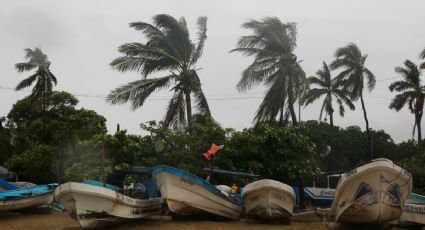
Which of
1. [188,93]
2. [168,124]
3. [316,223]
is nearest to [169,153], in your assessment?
[168,124]

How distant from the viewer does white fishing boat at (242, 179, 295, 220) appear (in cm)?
1209

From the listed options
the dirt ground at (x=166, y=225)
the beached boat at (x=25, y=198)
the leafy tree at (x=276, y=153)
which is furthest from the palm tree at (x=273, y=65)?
the beached boat at (x=25, y=198)

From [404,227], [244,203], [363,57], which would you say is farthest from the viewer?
[363,57]

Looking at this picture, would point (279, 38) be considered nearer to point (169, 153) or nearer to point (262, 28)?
point (262, 28)

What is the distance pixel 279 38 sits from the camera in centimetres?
2119

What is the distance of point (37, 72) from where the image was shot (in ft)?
90.5

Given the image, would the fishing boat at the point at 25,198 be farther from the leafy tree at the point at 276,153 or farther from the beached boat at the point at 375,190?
the beached boat at the point at 375,190

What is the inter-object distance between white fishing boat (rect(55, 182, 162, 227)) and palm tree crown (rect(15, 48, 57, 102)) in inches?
740

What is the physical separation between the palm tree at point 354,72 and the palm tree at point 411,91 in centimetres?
651

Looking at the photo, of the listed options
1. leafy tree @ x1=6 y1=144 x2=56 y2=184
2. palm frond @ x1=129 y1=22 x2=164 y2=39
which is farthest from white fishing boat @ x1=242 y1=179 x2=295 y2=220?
leafy tree @ x1=6 y1=144 x2=56 y2=184

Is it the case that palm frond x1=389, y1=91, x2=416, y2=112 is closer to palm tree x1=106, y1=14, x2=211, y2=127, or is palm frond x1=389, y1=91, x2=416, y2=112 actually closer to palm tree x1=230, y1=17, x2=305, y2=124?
palm tree x1=230, y1=17, x2=305, y2=124

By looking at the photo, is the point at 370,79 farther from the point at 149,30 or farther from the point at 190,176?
the point at 190,176

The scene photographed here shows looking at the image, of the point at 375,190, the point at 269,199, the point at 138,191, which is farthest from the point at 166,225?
the point at 375,190

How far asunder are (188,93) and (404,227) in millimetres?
11032
